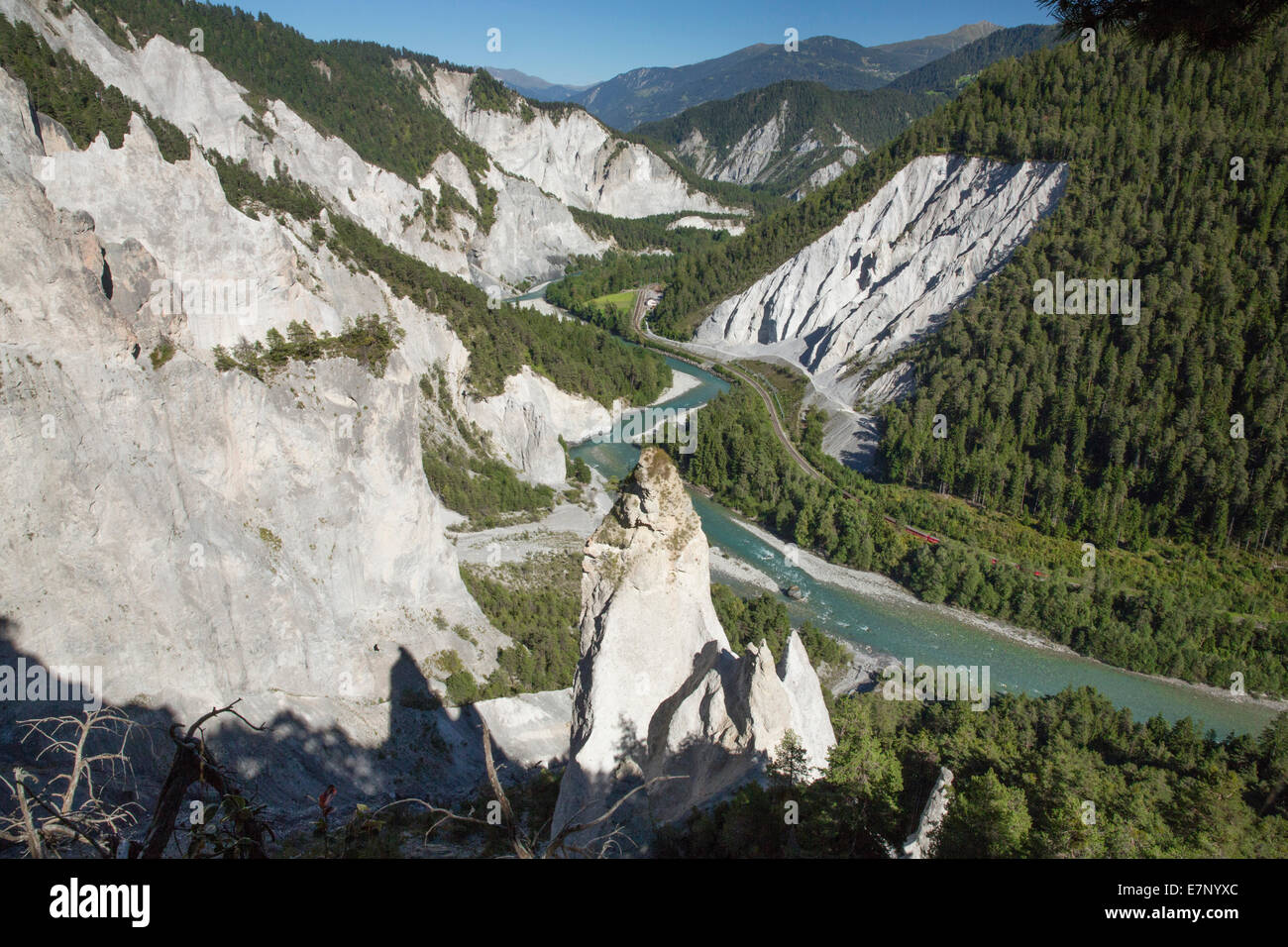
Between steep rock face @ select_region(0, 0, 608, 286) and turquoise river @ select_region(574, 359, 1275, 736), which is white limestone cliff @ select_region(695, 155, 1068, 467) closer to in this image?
turquoise river @ select_region(574, 359, 1275, 736)

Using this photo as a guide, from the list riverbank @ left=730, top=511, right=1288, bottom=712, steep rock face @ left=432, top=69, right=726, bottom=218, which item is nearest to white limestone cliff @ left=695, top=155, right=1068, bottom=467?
riverbank @ left=730, top=511, right=1288, bottom=712

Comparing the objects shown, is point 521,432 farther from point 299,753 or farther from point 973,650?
point 973,650

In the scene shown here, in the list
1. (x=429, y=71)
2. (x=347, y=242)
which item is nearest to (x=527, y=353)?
(x=347, y=242)

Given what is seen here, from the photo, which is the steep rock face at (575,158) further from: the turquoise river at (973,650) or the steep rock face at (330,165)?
the turquoise river at (973,650)

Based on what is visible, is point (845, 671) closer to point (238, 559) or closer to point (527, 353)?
point (238, 559)

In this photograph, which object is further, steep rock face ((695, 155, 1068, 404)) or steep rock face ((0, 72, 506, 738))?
steep rock face ((695, 155, 1068, 404))

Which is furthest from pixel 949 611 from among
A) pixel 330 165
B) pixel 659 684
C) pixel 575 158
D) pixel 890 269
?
pixel 575 158
